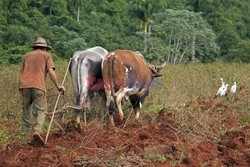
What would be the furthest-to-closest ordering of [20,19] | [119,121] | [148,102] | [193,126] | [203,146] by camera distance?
1. [20,19]
2. [148,102]
3. [119,121]
4. [193,126]
5. [203,146]

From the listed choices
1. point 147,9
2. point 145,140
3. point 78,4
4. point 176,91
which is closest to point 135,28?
point 147,9

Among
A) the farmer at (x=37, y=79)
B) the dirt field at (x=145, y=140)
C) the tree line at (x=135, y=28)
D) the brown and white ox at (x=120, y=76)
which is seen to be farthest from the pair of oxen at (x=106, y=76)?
the tree line at (x=135, y=28)

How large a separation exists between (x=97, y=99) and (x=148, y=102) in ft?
6.92

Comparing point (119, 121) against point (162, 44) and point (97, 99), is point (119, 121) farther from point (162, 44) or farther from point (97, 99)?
point (162, 44)

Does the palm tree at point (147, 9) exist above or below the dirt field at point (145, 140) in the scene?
below

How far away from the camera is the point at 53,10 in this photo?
53562 mm

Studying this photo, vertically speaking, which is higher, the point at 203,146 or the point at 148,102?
the point at 203,146

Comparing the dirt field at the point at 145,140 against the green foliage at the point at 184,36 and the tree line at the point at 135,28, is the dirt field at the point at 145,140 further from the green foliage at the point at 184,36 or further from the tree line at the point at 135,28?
the green foliage at the point at 184,36

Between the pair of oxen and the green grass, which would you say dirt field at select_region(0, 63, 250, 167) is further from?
the pair of oxen

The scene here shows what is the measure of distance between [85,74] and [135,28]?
4640 cm

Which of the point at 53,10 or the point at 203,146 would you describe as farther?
the point at 53,10

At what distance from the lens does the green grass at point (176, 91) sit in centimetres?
1022

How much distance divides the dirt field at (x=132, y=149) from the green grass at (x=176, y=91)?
0.82 m

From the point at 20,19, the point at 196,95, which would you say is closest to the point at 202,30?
the point at 20,19
